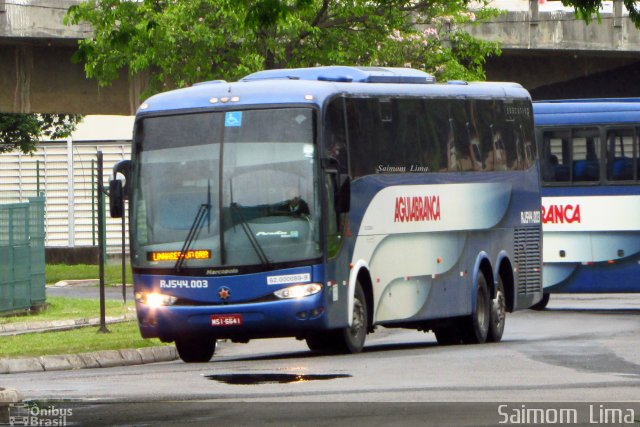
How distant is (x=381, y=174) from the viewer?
19.9m

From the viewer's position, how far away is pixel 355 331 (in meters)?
19.2

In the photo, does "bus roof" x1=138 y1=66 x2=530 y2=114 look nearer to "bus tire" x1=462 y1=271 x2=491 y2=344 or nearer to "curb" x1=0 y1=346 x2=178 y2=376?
"bus tire" x1=462 y1=271 x2=491 y2=344

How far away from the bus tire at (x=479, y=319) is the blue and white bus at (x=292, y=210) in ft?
1.33

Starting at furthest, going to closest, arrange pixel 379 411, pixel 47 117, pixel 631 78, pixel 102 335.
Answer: pixel 47 117, pixel 631 78, pixel 102 335, pixel 379 411

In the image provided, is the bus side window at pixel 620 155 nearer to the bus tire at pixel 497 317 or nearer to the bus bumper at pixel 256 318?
the bus tire at pixel 497 317

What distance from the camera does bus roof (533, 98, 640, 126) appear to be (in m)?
29.2

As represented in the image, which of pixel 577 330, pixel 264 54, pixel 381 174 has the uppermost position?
pixel 264 54

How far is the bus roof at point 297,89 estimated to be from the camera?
1872 cm

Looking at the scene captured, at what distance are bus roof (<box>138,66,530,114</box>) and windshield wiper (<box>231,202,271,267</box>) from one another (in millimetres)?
1194

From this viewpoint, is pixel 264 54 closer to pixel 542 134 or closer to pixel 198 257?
pixel 542 134

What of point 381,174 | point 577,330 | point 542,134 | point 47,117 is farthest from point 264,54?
point 47,117

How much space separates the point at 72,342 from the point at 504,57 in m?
22.9

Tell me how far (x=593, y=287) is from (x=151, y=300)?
1247 cm

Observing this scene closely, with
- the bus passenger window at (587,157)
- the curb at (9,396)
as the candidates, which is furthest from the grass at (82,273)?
the curb at (9,396)
